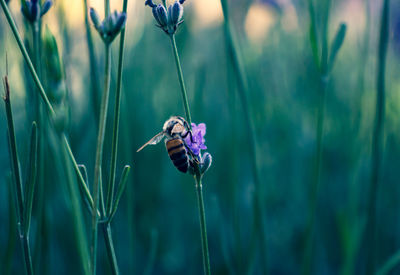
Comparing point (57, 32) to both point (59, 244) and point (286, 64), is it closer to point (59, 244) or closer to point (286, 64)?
point (59, 244)

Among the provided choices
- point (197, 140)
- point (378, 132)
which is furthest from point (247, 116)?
point (378, 132)

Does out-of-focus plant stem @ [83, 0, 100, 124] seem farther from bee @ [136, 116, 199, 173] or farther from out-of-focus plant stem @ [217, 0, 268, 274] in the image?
out-of-focus plant stem @ [217, 0, 268, 274]

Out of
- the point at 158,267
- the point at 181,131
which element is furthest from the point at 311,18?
the point at 158,267

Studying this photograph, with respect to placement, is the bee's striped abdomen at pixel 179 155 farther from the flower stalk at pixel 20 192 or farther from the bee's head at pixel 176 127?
the flower stalk at pixel 20 192

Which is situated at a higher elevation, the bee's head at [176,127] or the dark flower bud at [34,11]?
the dark flower bud at [34,11]

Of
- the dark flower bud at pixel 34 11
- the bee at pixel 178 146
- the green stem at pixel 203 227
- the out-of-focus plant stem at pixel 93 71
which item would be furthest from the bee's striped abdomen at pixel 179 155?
the dark flower bud at pixel 34 11
